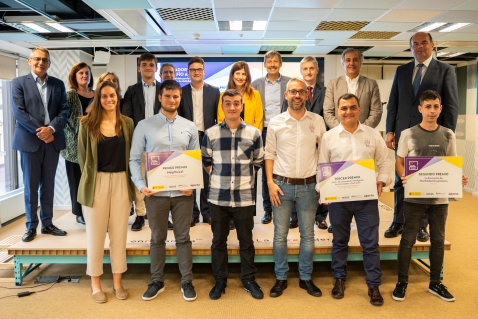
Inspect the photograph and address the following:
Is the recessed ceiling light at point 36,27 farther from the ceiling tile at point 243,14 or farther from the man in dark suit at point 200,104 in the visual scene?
the man in dark suit at point 200,104

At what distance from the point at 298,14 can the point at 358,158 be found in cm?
282

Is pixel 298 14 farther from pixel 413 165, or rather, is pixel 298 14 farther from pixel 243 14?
pixel 413 165

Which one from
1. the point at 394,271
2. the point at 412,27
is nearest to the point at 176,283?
the point at 394,271

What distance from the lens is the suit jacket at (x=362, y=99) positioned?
11.6 feet

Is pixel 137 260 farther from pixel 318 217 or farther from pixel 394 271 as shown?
pixel 394 271

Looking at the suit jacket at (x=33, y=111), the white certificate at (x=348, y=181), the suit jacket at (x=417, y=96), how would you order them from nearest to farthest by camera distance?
the white certificate at (x=348, y=181), the suit jacket at (x=417, y=96), the suit jacket at (x=33, y=111)

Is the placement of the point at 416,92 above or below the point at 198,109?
above

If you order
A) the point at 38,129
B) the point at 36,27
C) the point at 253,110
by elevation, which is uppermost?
the point at 36,27

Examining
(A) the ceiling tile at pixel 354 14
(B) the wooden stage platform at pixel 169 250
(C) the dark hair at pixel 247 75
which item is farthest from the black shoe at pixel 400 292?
(A) the ceiling tile at pixel 354 14

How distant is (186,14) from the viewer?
16.8 feet

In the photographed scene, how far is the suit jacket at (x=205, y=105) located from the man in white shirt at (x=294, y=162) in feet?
2.76

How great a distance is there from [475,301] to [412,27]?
4.01m

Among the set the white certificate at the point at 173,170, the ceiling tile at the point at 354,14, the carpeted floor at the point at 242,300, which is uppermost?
the ceiling tile at the point at 354,14

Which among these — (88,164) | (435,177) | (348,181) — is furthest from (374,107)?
(88,164)
